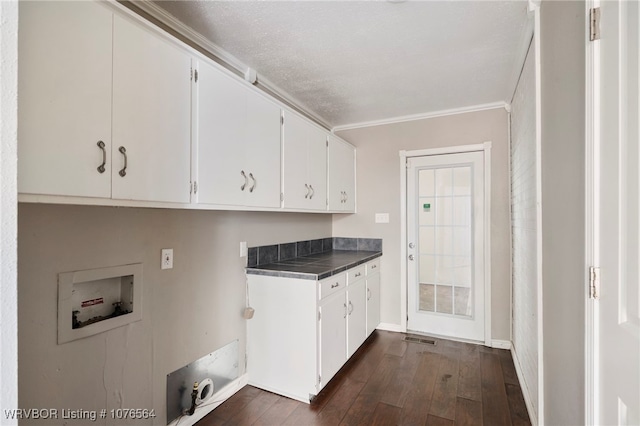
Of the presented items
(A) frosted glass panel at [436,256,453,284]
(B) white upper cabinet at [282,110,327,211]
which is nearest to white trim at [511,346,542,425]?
(A) frosted glass panel at [436,256,453,284]

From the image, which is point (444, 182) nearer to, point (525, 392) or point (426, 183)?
point (426, 183)

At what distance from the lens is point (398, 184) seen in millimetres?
3525

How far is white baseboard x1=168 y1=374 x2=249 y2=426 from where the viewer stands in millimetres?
1861

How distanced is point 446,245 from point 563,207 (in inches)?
83.4

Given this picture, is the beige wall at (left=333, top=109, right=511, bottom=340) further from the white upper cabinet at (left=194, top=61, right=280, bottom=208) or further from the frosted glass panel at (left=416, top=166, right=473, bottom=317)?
the white upper cabinet at (left=194, top=61, right=280, bottom=208)

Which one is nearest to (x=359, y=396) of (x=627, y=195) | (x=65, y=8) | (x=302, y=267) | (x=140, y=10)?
(x=302, y=267)

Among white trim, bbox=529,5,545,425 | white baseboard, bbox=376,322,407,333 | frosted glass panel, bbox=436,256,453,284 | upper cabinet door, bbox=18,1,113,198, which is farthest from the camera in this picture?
white baseboard, bbox=376,322,407,333

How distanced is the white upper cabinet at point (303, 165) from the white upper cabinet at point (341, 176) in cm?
16

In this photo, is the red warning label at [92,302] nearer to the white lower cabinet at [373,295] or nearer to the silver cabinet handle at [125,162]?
the silver cabinet handle at [125,162]

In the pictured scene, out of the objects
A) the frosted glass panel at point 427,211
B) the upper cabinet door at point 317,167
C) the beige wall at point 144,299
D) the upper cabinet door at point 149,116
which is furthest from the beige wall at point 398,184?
the upper cabinet door at point 149,116

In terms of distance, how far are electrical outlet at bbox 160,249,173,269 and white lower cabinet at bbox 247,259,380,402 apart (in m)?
0.71

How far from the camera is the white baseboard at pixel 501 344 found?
2990mm

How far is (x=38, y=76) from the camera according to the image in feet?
3.15

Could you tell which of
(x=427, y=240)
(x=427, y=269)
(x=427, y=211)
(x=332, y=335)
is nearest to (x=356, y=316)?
(x=332, y=335)
